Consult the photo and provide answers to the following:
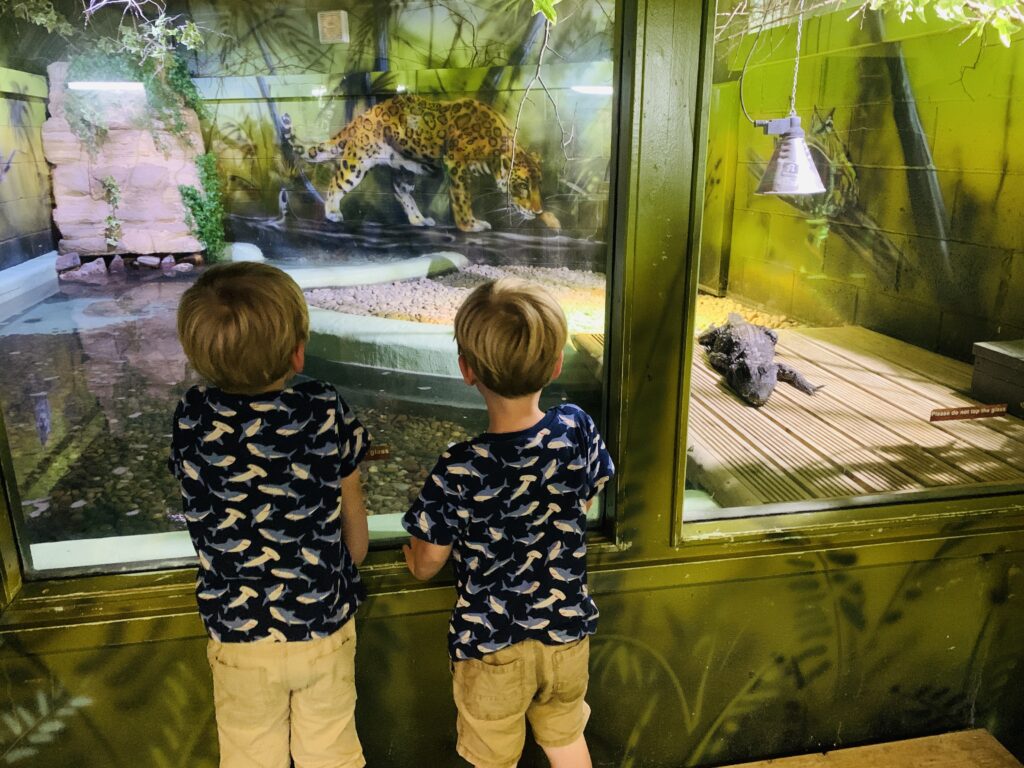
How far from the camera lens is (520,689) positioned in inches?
44.9

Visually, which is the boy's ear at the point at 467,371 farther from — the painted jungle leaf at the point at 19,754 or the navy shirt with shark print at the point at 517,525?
the painted jungle leaf at the point at 19,754

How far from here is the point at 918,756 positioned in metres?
1.68

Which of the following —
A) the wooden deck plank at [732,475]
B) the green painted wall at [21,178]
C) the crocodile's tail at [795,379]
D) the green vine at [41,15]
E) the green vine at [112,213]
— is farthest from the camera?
the green vine at [112,213]

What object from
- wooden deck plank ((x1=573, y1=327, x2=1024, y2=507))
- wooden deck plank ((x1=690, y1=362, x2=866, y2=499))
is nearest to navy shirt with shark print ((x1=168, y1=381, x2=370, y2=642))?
wooden deck plank ((x1=573, y1=327, x2=1024, y2=507))

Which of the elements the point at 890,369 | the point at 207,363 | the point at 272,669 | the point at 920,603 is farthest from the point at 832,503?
the point at 890,369

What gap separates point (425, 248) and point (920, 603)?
12.4ft

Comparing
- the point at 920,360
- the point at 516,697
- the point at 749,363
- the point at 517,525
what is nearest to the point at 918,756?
the point at 516,697

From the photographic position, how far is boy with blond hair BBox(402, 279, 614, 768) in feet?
3.37

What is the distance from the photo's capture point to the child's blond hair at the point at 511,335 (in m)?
1.01

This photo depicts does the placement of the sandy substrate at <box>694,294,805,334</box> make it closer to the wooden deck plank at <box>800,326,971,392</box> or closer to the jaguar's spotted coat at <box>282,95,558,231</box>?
the wooden deck plank at <box>800,326,971,392</box>

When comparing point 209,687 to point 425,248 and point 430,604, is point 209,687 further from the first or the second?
point 425,248

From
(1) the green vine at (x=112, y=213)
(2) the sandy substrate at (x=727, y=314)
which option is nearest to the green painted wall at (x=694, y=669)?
(1) the green vine at (x=112, y=213)

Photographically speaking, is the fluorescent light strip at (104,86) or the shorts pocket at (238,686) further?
the fluorescent light strip at (104,86)

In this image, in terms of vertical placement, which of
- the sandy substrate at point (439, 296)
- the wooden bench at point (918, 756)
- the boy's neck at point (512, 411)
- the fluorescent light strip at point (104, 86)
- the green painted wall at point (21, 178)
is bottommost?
the wooden bench at point (918, 756)
